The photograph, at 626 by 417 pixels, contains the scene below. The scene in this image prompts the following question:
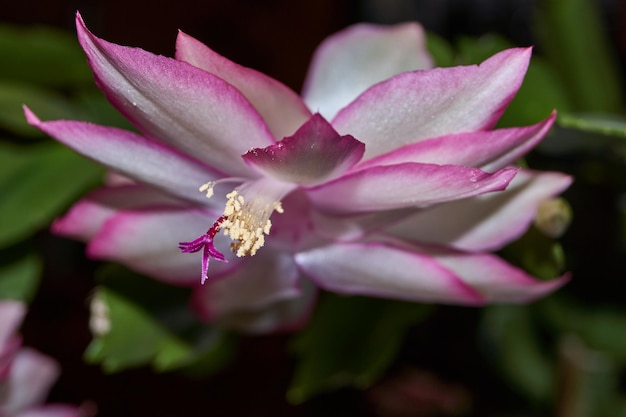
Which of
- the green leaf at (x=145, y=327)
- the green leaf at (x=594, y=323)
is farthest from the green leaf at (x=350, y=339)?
the green leaf at (x=594, y=323)

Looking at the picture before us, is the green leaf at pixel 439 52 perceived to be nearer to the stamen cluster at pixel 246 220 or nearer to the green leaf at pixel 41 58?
the stamen cluster at pixel 246 220

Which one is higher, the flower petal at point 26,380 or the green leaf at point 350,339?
the flower petal at point 26,380

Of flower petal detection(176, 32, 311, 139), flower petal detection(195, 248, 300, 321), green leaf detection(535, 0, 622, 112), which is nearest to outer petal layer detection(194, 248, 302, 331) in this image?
flower petal detection(195, 248, 300, 321)

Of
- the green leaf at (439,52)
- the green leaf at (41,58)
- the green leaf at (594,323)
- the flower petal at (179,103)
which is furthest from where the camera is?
the green leaf at (594,323)

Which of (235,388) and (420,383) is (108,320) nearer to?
(420,383)

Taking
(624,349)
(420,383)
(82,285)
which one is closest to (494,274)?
(624,349)

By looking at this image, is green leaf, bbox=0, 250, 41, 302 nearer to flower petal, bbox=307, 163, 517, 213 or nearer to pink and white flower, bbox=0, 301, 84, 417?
pink and white flower, bbox=0, 301, 84, 417
